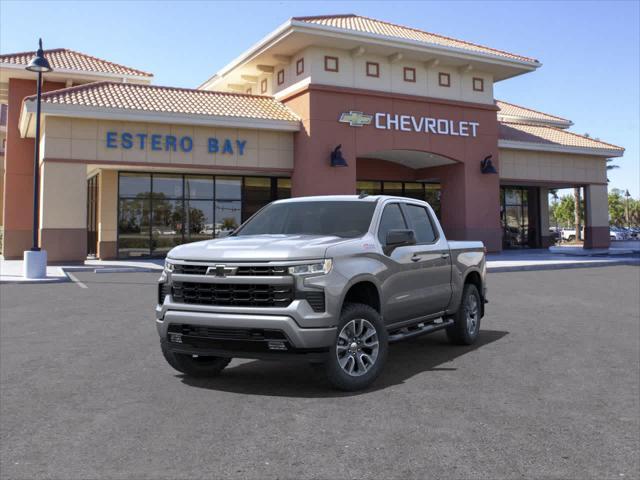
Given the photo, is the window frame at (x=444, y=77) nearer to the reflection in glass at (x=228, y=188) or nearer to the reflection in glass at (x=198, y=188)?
the reflection in glass at (x=228, y=188)

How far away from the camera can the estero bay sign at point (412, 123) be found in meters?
26.8

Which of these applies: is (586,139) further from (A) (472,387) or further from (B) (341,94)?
(A) (472,387)

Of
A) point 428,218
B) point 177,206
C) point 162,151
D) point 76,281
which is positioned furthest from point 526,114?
point 428,218

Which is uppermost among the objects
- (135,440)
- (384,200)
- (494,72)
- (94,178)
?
(494,72)

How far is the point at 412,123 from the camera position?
1112 inches

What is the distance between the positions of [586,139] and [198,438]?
1474 inches

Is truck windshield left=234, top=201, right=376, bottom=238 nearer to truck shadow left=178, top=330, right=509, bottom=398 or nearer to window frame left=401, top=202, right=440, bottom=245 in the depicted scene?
window frame left=401, top=202, right=440, bottom=245

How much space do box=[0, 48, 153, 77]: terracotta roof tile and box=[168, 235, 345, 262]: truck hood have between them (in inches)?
1027

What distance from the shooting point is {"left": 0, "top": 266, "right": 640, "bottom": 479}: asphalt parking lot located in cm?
402

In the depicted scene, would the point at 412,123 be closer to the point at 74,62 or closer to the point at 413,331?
the point at 74,62

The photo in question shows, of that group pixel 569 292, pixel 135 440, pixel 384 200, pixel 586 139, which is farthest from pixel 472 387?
pixel 586 139

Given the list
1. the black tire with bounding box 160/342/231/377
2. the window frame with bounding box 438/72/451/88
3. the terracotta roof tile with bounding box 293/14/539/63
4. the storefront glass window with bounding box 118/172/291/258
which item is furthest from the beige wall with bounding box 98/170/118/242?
the black tire with bounding box 160/342/231/377

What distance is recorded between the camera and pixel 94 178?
99.6 feet

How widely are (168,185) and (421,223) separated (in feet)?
74.4
